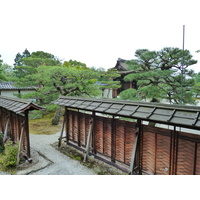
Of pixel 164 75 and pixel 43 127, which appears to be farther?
pixel 43 127

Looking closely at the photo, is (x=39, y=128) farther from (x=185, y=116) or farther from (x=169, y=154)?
(x=185, y=116)

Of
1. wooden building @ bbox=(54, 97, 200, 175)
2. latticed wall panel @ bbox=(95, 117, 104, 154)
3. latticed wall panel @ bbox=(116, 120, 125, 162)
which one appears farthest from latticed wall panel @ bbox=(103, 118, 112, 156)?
latticed wall panel @ bbox=(116, 120, 125, 162)

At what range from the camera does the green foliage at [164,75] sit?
5500 millimetres

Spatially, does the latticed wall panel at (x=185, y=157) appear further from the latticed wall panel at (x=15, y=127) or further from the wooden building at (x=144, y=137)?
the latticed wall panel at (x=15, y=127)

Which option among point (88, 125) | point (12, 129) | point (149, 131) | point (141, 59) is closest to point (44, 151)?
point (12, 129)

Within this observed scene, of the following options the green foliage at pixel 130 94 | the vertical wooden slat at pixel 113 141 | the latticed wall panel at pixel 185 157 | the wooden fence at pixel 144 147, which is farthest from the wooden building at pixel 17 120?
the green foliage at pixel 130 94

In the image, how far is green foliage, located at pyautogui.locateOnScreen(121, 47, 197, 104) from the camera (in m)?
5.50

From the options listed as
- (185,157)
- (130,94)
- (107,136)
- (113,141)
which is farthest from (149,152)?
(130,94)

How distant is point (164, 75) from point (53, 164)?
472 centimetres

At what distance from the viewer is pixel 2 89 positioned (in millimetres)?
11445

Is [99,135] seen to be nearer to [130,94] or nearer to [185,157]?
[185,157]

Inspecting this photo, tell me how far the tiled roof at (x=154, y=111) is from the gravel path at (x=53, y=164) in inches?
62.3

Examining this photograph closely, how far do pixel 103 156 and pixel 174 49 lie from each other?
178 inches

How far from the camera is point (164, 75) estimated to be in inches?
217
